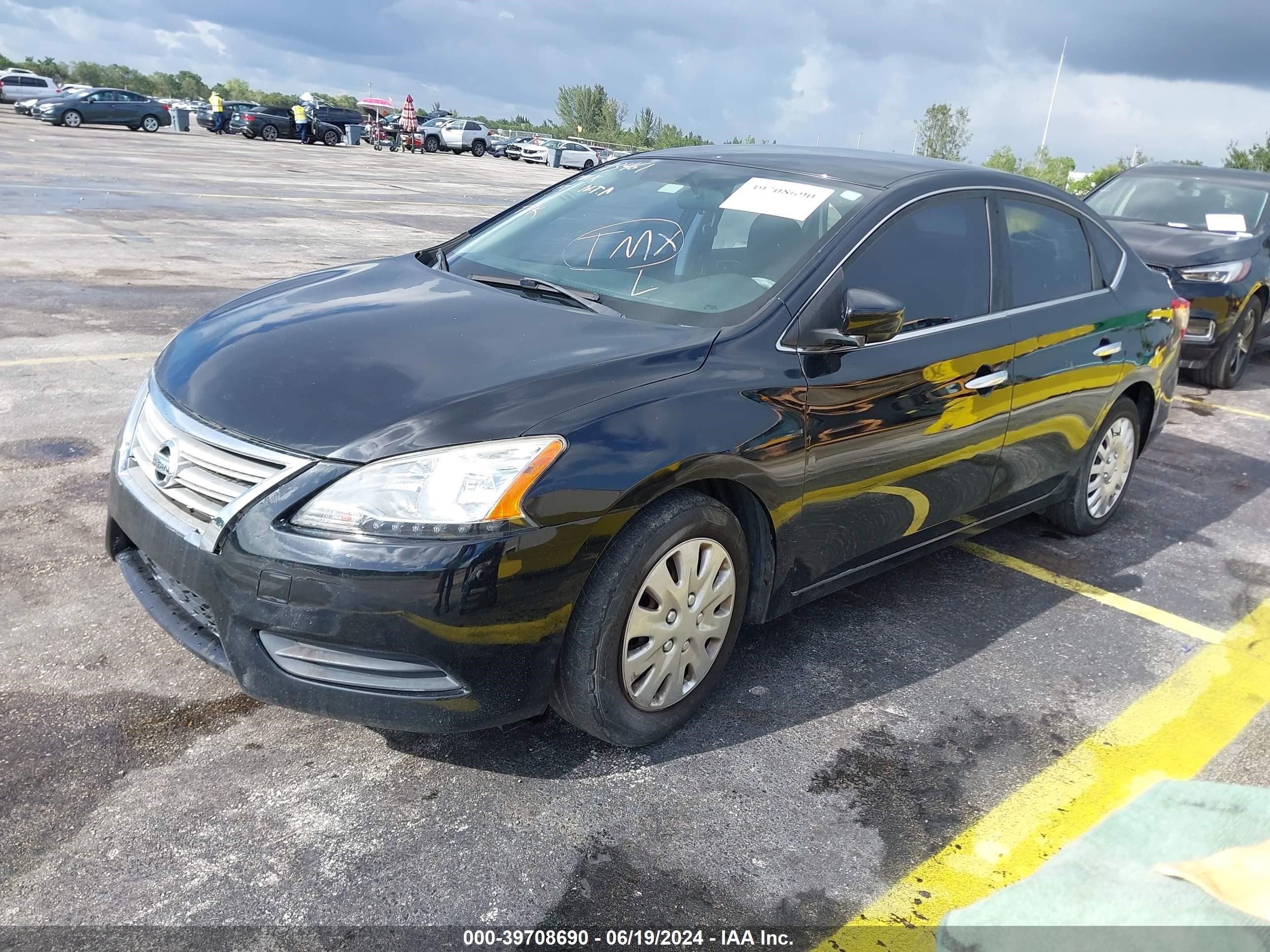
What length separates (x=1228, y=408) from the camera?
27.2ft

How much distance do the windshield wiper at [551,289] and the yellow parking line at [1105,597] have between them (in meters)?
2.44

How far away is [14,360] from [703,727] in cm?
534

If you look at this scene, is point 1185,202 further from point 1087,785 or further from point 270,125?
point 270,125

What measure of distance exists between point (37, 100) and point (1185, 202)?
146ft

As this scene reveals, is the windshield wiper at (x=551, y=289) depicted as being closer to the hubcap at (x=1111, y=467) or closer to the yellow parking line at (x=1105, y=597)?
the yellow parking line at (x=1105, y=597)

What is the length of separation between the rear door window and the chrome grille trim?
2876 millimetres

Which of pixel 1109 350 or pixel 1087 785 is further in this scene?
pixel 1109 350

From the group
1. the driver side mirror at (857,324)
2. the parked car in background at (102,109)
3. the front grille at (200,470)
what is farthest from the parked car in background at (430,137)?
the front grille at (200,470)

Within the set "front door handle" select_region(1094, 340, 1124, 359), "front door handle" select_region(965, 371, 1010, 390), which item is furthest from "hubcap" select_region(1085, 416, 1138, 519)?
"front door handle" select_region(965, 371, 1010, 390)

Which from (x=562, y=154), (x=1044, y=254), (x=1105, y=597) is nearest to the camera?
(x=1044, y=254)

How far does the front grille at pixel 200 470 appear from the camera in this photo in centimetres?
259

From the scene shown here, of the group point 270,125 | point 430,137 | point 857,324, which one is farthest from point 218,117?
point 857,324

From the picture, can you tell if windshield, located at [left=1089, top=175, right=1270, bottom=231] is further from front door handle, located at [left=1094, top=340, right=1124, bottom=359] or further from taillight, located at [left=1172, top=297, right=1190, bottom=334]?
front door handle, located at [left=1094, top=340, right=1124, bottom=359]

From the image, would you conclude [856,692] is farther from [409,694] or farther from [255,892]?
[255,892]
